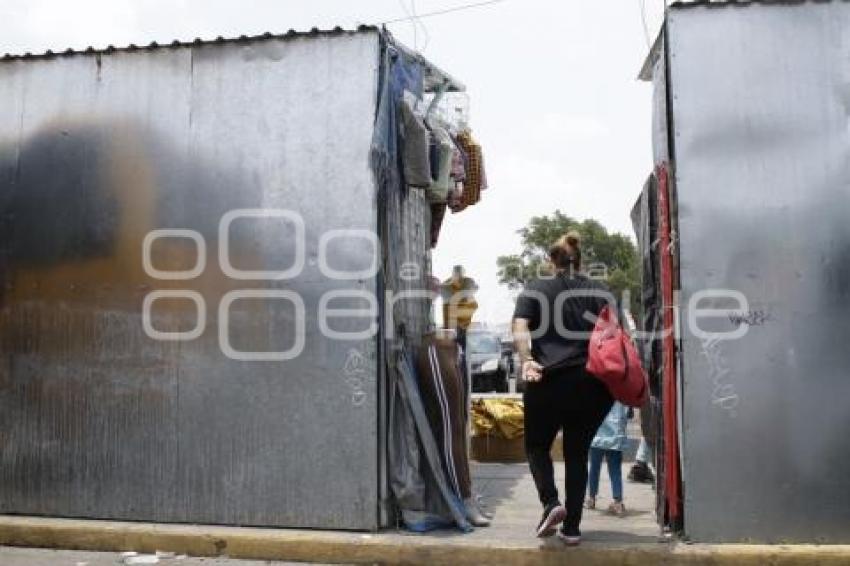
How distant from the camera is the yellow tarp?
31.1 ft

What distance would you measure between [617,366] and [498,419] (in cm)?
464

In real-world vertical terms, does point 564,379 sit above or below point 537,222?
below

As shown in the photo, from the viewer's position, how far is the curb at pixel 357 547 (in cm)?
509

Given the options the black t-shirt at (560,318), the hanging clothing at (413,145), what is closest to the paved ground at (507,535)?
the black t-shirt at (560,318)

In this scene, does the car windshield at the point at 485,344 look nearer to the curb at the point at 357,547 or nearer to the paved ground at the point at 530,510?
the paved ground at the point at 530,510

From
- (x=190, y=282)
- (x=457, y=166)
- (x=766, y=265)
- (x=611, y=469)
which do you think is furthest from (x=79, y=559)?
(x=766, y=265)

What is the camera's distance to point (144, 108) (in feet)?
20.8

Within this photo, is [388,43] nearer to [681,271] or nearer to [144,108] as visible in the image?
[144,108]

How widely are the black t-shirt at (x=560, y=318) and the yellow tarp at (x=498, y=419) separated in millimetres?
4284

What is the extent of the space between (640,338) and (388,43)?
3.33 m

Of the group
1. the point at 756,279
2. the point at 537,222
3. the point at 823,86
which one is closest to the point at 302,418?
the point at 756,279

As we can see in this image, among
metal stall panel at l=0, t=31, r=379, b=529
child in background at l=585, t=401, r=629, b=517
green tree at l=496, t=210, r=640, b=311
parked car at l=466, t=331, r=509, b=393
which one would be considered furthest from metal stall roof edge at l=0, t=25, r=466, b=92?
green tree at l=496, t=210, r=640, b=311

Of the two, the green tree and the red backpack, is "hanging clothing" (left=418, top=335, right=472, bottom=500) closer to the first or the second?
the red backpack

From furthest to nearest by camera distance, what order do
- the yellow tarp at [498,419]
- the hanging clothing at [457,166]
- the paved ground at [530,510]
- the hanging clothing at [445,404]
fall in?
the yellow tarp at [498,419] → the hanging clothing at [457,166] → the hanging clothing at [445,404] → the paved ground at [530,510]
